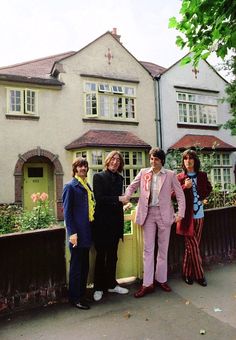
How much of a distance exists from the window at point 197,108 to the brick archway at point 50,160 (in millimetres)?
7422

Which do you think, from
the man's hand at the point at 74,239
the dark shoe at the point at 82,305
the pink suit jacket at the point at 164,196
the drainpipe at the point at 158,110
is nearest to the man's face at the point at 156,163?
the pink suit jacket at the point at 164,196

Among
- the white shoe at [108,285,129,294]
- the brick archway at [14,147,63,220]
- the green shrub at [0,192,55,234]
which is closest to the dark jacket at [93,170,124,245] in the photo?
the white shoe at [108,285,129,294]

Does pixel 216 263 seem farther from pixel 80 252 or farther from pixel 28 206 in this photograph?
pixel 28 206

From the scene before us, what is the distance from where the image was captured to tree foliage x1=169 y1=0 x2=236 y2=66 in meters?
4.09

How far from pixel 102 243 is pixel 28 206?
11.4 metres

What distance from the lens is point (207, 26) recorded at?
179 inches

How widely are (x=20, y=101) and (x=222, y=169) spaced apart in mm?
11401

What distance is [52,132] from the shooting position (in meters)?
14.6

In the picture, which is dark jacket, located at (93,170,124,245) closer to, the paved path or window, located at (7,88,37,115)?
the paved path

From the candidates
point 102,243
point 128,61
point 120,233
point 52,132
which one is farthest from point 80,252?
point 128,61

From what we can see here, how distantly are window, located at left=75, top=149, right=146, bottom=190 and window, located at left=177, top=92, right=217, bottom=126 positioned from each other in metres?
3.53

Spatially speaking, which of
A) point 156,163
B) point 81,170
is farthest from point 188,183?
point 81,170

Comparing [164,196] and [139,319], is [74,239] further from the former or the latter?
[164,196]

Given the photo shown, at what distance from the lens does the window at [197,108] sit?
17734 mm
